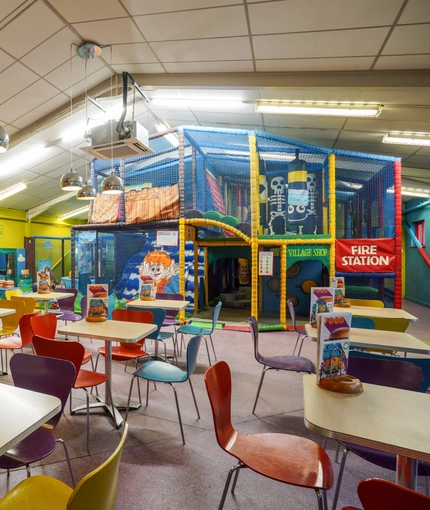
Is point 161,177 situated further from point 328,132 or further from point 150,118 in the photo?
point 328,132

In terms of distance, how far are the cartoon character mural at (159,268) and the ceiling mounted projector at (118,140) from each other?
9.96 feet

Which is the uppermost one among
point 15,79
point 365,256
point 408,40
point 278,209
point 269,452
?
point 15,79

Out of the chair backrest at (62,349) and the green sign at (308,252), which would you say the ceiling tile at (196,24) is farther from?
the green sign at (308,252)

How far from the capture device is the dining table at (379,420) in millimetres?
1239

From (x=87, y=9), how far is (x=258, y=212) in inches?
166

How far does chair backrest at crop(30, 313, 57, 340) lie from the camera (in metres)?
3.08

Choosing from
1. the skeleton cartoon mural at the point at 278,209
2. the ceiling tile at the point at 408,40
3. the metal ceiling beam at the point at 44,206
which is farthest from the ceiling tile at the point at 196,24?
the metal ceiling beam at the point at 44,206

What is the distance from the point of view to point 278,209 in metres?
6.82

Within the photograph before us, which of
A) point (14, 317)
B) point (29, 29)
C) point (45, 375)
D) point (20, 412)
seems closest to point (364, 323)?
point (45, 375)

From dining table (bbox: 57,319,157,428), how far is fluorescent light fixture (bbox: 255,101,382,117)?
419 centimetres

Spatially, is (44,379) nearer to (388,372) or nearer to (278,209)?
(388,372)

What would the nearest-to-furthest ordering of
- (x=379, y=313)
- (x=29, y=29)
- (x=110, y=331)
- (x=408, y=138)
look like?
(x=110, y=331) < (x=29, y=29) < (x=379, y=313) < (x=408, y=138)

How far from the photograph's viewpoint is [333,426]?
133 cm

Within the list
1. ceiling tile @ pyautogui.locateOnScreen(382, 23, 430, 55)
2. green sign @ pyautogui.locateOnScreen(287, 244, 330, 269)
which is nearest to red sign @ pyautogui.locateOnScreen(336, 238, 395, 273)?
green sign @ pyautogui.locateOnScreen(287, 244, 330, 269)
